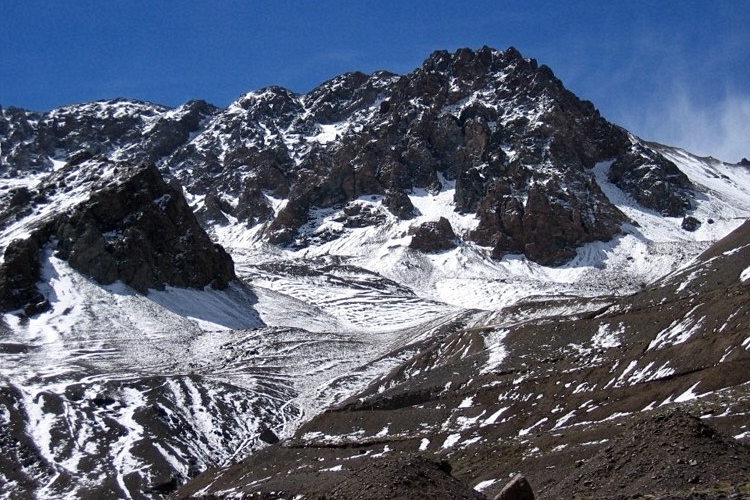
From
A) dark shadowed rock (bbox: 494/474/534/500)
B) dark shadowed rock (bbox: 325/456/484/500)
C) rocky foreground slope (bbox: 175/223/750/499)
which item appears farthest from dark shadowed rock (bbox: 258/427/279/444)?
dark shadowed rock (bbox: 494/474/534/500)

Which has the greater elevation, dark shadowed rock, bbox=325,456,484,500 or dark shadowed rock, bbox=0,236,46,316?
dark shadowed rock, bbox=0,236,46,316

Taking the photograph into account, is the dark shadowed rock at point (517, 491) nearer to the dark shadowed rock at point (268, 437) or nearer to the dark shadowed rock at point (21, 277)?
the dark shadowed rock at point (268, 437)

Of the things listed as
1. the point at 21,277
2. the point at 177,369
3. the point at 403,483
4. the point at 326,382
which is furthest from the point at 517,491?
the point at 21,277

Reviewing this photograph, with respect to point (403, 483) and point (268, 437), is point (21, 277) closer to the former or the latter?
point (268, 437)

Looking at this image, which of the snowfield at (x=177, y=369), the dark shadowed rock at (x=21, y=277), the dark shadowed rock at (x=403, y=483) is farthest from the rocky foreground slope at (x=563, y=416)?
the dark shadowed rock at (x=21, y=277)

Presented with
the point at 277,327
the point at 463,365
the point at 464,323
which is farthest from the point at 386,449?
the point at 277,327

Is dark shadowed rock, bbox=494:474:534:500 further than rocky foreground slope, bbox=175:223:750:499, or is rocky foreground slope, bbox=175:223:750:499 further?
rocky foreground slope, bbox=175:223:750:499

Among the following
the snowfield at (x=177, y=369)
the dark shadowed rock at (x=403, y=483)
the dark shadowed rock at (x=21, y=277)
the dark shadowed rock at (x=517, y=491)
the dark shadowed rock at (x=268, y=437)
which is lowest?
the dark shadowed rock at (x=268, y=437)

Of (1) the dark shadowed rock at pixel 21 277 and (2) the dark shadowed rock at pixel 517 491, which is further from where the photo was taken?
(1) the dark shadowed rock at pixel 21 277

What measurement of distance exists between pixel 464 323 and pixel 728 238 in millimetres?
52204

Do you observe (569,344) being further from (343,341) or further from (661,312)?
(343,341)

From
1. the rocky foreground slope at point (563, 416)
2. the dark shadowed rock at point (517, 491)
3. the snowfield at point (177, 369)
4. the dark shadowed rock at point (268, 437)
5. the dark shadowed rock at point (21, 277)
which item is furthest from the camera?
the dark shadowed rock at point (21, 277)

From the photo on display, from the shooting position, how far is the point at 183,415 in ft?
377

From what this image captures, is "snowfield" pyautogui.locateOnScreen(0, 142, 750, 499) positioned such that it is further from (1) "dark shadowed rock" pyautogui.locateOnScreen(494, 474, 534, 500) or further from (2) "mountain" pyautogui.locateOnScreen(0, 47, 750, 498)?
(1) "dark shadowed rock" pyautogui.locateOnScreen(494, 474, 534, 500)
